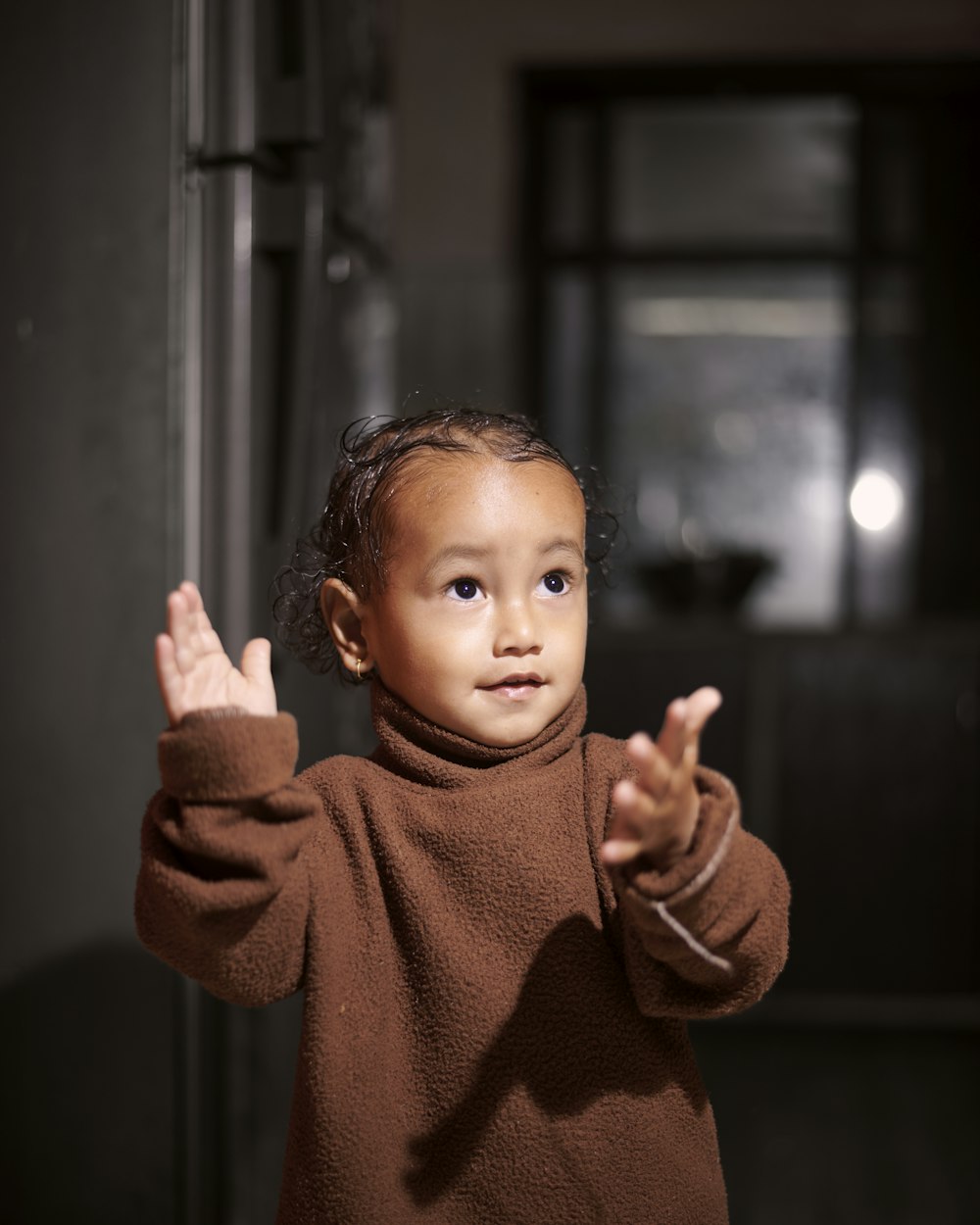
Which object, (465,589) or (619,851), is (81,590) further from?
(619,851)

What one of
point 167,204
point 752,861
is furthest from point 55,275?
point 752,861

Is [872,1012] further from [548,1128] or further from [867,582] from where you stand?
[548,1128]

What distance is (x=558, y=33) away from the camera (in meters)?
3.43

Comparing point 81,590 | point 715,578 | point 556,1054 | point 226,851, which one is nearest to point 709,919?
point 556,1054

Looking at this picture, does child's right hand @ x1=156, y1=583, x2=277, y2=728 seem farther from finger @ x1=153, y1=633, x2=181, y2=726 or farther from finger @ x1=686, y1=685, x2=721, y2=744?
finger @ x1=686, y1=685, x2=721, y2=744

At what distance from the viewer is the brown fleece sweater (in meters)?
0.76

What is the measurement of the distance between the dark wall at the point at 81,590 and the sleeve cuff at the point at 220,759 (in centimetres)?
62

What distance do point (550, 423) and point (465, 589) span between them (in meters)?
2.33

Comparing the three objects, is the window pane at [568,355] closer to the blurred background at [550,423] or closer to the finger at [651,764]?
the blurred background at [550,423]

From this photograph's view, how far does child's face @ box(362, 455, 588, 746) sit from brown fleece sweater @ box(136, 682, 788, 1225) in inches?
1.3

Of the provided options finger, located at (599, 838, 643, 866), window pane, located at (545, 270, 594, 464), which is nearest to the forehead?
finger, located at (599, 838, 643, 866)

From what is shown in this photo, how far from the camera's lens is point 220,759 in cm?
69

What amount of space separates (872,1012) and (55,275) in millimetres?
2242

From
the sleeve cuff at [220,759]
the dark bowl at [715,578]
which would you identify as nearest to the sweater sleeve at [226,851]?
the sleeve cuff at [220,759]
